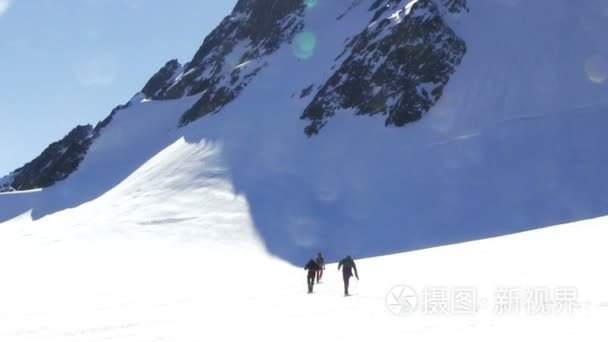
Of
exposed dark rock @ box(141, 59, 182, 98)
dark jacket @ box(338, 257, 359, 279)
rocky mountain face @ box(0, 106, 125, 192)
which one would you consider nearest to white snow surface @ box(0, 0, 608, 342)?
dark jacket @ box(338, 257, 359, 279)

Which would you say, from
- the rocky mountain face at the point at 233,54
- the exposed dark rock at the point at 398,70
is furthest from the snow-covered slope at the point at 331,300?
the rocky mountain face at the point at 233,54

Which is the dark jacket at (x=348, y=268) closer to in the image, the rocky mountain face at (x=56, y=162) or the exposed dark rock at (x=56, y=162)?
the rocky mountain face at (x=56, y=162)

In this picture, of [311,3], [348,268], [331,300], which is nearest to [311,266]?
[348,268]

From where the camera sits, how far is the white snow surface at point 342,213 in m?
11.7

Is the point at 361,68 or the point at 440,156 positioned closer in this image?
the point at 440,156

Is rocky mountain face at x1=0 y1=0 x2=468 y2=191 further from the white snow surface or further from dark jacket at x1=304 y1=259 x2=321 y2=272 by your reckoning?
dark jacket at x1=304 y1=259 x2=321 y2=272

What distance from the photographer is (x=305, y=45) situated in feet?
227

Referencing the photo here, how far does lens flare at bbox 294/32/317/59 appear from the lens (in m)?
66.7

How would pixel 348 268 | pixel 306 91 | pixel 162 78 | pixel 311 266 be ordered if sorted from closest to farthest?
1. pixel 348 268
2. pixel 311 266
3. pixel 306 91
4. pixel 162 78

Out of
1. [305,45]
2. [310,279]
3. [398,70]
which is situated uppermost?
[305,45]

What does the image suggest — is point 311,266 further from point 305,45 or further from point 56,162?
point 56,162

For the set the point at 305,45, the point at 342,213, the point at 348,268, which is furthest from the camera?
the point at 305,45

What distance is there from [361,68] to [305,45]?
732 inches

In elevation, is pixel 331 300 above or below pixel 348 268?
below
